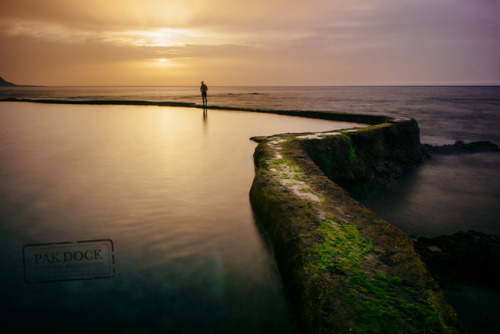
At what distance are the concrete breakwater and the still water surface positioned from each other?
314 millimetres

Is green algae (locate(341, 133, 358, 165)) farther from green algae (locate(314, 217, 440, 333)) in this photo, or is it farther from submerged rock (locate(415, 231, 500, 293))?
green algae (locate(314, 217, 440, 333))

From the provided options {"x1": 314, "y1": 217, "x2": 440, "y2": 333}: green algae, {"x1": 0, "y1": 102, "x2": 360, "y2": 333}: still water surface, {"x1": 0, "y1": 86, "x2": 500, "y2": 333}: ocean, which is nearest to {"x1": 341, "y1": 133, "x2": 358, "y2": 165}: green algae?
{"x1": 0, "y1": 86, "x2": 500, "y2": 333}: ocean

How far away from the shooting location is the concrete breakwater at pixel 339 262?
81.5 inches

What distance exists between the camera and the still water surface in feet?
8.16

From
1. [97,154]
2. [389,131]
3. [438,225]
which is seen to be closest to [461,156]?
[389,131]

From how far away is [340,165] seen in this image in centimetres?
783

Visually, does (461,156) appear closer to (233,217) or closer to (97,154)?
(233,217)

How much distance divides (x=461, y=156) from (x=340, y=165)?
9.71m

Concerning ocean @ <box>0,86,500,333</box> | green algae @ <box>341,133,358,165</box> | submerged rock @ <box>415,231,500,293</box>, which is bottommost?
submerged rock @ <box>415,231,500,293</box>

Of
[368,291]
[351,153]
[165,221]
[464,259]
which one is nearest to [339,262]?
[368,291]

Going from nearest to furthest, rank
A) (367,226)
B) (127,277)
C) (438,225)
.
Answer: (127,277), (367,226), (438,225)

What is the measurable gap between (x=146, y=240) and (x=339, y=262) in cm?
240

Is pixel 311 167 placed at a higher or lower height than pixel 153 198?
higher

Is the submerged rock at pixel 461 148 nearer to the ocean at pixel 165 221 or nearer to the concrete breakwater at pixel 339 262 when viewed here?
the ocean at pixel 165 221
